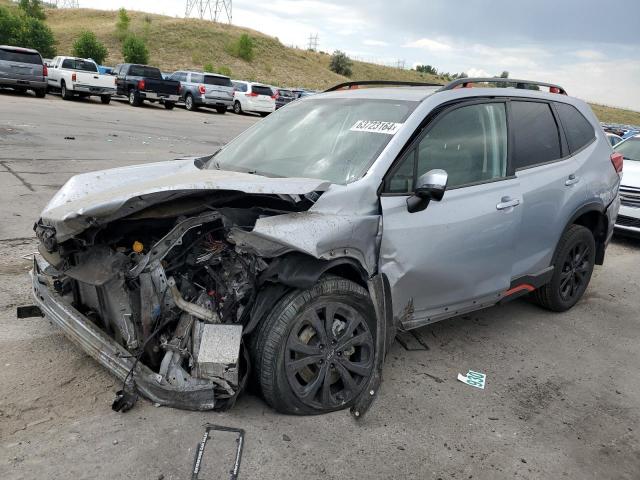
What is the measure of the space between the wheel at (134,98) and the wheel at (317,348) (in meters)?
23.9

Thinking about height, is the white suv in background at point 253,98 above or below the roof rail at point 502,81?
below

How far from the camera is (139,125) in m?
17.1

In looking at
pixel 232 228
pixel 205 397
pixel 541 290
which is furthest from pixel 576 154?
pixel 205 397

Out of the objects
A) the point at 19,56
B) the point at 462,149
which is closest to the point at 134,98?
the point at 19,56

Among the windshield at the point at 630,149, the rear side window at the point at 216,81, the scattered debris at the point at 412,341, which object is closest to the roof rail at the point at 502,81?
the scattered debris at the point at 412,341

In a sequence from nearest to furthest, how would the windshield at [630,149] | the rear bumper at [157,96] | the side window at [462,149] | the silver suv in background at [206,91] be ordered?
the side window at [462,149] < the windshield at [630,149] < the rear bumper at [157,96] < the silver suv in background at [206,91]

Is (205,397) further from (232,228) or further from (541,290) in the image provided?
(541,290)

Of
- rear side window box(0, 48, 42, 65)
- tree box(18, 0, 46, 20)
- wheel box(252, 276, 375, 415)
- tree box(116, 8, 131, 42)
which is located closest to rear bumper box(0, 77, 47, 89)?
rear side window box(0, 48, 42, 65)

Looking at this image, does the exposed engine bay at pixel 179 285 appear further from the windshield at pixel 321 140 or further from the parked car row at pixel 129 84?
the parked car row at pixel 129 84

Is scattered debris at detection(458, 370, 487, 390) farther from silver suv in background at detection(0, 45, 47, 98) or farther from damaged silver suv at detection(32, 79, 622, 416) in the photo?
silver suv in background at detection(0, 45, 47, 98)

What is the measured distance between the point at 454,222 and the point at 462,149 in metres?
0.56

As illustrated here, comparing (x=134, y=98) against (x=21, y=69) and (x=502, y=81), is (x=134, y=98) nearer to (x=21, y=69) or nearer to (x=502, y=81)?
(x=21, y=69)

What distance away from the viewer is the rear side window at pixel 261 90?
1082 inches

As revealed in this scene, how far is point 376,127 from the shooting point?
3.55m
